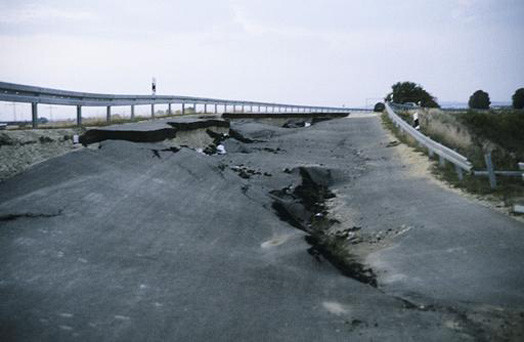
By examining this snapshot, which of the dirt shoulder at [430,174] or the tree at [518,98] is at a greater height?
the tree at [518,98]

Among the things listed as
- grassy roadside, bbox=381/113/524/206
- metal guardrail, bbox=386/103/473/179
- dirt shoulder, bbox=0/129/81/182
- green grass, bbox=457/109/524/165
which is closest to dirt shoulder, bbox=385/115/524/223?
grassy roadside, bbox=381/113/524/206

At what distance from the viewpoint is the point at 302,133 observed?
1867 centimetres

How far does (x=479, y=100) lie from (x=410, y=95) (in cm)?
1642

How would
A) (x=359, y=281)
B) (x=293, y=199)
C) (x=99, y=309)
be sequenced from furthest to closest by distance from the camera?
1. (x=293, y=199)
2. (x=359, y=281)
3. (x=99, y=309)

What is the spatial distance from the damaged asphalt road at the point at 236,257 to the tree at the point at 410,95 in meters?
61.4

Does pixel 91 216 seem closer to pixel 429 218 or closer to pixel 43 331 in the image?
pixel 43 331

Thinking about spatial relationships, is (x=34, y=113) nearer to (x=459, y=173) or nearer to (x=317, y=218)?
(x=317, y=218)

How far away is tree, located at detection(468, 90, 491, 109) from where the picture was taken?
249 ft

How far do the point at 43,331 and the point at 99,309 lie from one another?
50 centimetres

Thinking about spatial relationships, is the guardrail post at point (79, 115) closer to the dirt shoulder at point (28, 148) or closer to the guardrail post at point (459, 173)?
the dirt shoulder at point (28, 148)

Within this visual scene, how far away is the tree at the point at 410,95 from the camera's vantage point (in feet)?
221

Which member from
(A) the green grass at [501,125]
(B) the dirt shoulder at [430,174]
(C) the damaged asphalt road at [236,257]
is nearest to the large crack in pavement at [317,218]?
(C) the damaged asphalt road at [236,257]

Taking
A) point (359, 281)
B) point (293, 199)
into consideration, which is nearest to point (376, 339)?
point (359, 281)

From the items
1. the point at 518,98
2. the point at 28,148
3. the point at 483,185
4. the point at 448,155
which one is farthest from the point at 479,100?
the point at 28,148
